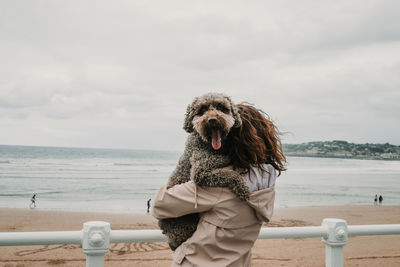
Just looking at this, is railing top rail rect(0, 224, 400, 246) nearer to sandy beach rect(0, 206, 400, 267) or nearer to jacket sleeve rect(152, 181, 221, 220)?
jacket sleeve rect(152, 181, 221, 220)

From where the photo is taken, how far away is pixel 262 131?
1919 millimetres

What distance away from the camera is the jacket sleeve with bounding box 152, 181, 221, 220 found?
5.66 ft

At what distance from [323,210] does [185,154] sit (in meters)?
19.9

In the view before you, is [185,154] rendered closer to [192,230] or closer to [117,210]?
[192,230]

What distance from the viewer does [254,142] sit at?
70.9 inches

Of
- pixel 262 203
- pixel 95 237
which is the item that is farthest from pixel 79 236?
pixel 262 203

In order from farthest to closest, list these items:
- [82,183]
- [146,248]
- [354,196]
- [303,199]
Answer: [82,183] < [354,196] < [303,199] < [146,248]

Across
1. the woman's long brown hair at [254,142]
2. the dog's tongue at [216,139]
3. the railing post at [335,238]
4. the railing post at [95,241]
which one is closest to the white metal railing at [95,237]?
the railing post at [95,241]

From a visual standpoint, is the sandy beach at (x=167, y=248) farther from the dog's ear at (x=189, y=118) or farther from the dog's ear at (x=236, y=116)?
the dog's ear at (x=236, y=116)

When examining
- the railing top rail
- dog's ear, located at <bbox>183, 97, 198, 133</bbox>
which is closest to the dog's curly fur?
dog's ear, located at <bbox>183, 97, 198, 133</bbox>

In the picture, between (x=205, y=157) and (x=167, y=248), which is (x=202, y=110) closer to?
(x=205, y=157)

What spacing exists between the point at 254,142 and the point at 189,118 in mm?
348

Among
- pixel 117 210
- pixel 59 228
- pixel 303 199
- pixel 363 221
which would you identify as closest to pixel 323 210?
pixel 363 221

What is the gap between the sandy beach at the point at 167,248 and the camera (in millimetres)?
5914
